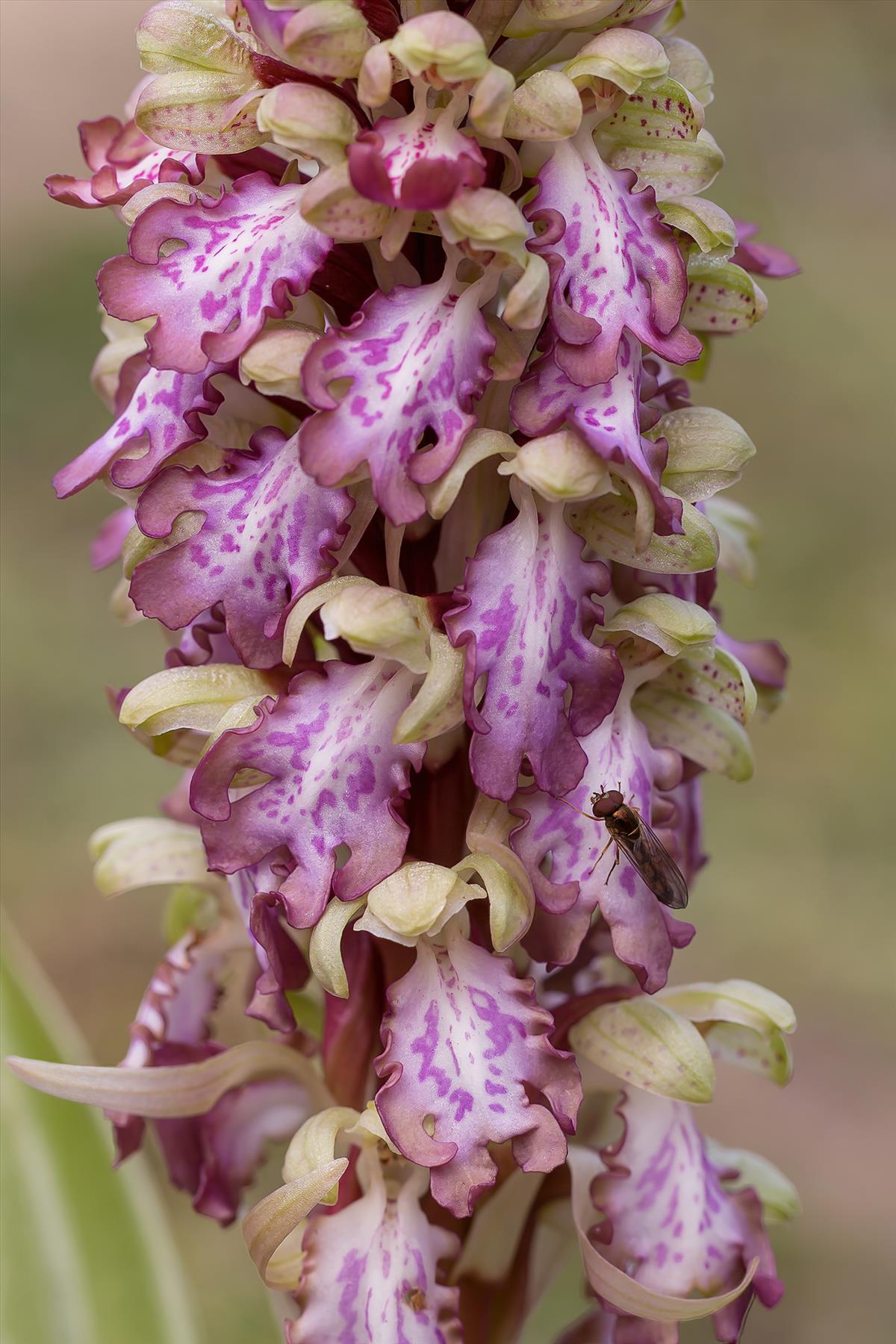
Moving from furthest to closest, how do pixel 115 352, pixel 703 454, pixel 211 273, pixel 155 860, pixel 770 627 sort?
pixel 770 627 → pixel 155 860 → pixel 115 352 → pixel 703 454 → pixel 211 273

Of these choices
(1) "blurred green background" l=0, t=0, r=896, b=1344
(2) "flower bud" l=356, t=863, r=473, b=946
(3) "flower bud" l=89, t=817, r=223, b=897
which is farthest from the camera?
(1) "blurred green background" l=0, t=0, r=896, b=1344

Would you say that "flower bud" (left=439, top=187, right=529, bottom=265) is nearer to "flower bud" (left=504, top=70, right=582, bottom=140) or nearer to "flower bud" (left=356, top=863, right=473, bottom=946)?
"flower bud" (left=504, top=70, right=582, bottom=140)

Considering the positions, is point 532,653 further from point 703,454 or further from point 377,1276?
point 377,1276

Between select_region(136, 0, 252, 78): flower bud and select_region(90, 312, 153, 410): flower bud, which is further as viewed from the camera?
select_region(90, 312, 153, 410): flower bud

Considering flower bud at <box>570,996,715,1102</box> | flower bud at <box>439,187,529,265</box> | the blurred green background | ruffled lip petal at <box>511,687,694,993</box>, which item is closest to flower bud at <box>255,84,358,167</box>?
flower bud at <box>439,187,529,265</box>

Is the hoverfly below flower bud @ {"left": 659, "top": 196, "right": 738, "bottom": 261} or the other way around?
below

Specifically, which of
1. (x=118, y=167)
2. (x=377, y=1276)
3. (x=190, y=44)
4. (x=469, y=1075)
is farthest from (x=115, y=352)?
(x=377, y=1276)
